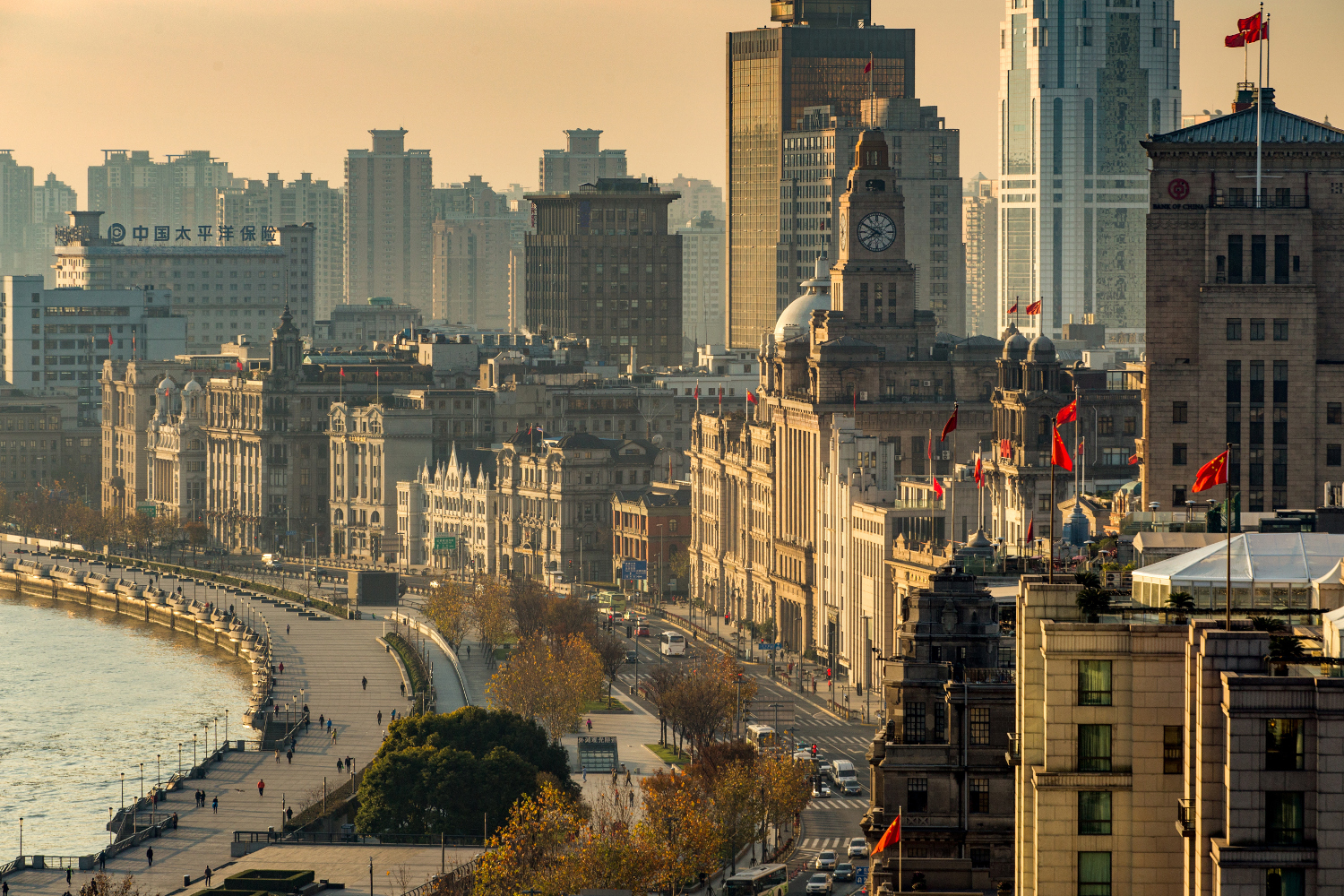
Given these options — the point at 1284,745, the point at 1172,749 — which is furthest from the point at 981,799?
the point at 1284,745

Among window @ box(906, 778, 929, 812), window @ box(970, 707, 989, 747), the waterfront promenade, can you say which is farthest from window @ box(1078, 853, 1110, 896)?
the waterfront promenade

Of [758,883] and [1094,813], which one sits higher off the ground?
[1094,813]

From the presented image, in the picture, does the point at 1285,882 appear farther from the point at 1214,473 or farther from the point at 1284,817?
the point at 1214,473

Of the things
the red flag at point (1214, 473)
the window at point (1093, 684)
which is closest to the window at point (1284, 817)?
the window at point (1093, 684)

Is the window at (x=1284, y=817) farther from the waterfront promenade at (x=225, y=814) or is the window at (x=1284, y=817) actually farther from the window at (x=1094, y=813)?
the waterfront promenade at (x=225, y=814)

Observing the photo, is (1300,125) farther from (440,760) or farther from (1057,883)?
(1057,883)

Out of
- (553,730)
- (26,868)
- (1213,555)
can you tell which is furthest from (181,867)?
(1213,555)
